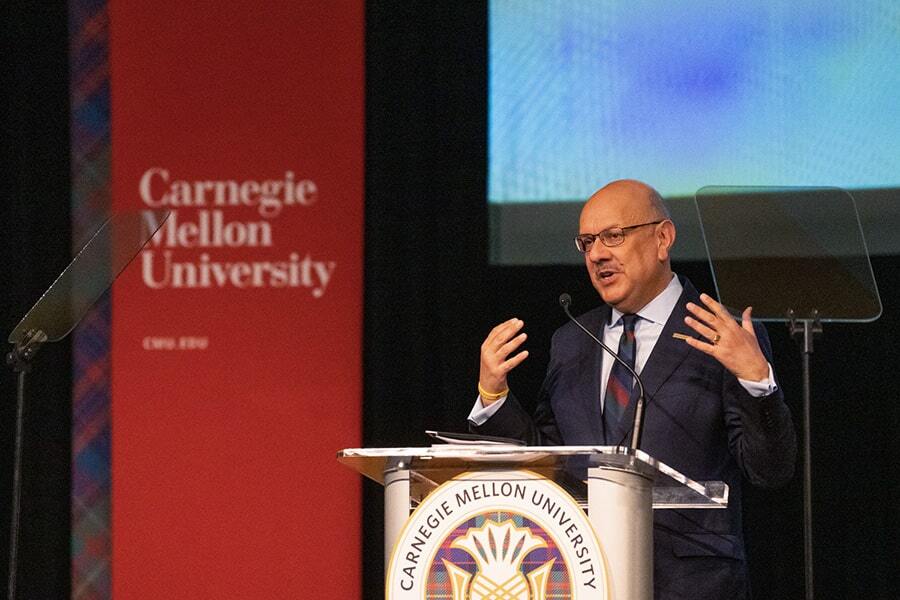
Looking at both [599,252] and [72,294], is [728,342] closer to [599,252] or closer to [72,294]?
[599,252]

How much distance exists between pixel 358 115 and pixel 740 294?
1638 millimetres

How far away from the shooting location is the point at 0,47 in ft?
15.0

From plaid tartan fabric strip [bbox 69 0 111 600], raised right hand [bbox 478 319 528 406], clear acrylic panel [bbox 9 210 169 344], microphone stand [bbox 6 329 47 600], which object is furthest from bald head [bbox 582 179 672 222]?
plaid tartan fabric strip [bbox 69 0 111 600]

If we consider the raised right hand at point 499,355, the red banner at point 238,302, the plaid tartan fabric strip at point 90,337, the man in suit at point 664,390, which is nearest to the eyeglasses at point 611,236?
the man in suit at point 664,390

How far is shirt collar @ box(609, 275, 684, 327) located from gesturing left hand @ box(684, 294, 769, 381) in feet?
1.52

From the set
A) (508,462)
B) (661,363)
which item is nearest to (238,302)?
(661,363)

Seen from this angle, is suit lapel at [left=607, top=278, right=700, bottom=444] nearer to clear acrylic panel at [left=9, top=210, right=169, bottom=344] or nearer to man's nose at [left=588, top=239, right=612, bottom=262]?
man's nose at [left=588, top=239, right=612, bottom=262]

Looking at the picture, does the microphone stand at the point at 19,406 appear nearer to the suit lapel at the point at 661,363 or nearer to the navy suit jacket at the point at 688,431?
the navy suit jacket at the point at 688,431

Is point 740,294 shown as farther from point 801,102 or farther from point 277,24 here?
point 277,24

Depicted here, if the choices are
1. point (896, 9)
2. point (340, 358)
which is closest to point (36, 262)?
point (340, 358)

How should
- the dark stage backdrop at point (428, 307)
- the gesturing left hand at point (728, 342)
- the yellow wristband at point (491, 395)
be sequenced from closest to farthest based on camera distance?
the gesturing left hand at point (728, 342)
the yellow wristband at point (491, 395)
the dark stage backdrop at point (428, 307)

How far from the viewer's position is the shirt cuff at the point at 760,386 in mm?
2539

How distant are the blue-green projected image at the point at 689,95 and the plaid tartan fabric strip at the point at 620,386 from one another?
1230 mm

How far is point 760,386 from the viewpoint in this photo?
2.54 meters
